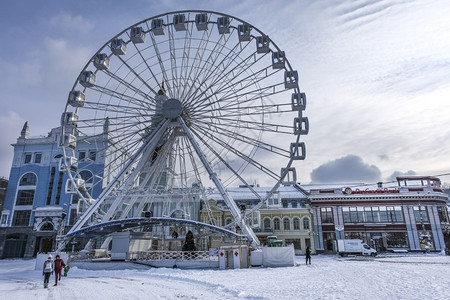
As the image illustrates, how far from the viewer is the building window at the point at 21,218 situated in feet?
153

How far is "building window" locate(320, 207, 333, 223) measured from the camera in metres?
48.5

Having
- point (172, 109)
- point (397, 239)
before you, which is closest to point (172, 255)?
point (172, 109)

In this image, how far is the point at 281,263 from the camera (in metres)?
25.0

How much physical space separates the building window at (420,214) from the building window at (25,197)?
59496 mm

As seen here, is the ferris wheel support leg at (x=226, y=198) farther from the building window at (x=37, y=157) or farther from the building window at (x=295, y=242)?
the building window at (x=37, y=157)

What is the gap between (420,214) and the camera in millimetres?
47188

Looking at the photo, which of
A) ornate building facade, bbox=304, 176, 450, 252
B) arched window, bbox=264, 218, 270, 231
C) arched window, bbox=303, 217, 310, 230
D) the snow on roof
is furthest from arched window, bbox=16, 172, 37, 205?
ornate building facade, bbox=304, 176, 450, 252

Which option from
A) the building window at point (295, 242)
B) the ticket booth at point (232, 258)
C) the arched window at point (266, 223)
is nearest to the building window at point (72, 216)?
the arched window at point (266, 223)

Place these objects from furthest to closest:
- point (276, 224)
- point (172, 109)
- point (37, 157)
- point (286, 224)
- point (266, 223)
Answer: point (37, 157)
point (266, 223)
point (276, 224)
point (286, 224)
point (172, 109)

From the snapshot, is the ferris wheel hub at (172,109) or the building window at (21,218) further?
the building window at (21,218)

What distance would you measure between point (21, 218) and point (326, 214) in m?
47.2

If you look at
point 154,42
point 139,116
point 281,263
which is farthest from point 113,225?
point 154,42

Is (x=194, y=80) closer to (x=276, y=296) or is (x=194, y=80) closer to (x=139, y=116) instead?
(x=139, y=116)

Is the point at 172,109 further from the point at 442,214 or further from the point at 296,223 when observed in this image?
the point at 442,214
